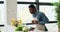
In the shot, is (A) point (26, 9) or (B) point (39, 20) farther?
(A) point (26, 9)

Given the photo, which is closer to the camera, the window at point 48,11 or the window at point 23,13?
the window at point 23,13

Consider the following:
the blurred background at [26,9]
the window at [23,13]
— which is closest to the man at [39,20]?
the blurred background at [26,9]

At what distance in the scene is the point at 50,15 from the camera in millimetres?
4688

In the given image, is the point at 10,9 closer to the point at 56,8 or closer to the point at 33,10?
the point at 33,10

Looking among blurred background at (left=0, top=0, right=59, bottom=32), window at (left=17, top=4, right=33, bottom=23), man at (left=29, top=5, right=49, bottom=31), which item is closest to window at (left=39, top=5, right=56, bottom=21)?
blurred background at (left=0, top=0, right=59, bottom=32)

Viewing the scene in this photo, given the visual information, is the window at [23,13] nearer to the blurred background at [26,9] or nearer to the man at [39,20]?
the blurred background at [26,9]

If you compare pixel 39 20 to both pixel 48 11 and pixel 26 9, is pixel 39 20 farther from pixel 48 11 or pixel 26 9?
pixel 48 11

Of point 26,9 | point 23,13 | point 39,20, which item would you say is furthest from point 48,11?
point 39,20

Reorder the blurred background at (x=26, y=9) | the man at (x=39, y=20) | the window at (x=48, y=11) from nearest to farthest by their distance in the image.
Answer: the man at (x=39, y=20) → the blurred background at (x=26, y=9) → the window at (x=48, y=11)

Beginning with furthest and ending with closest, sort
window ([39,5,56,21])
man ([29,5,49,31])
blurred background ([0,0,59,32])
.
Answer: window ([39,5,56,21]), blurred background ([0,0,59,32]), man ([29,5,49,31])

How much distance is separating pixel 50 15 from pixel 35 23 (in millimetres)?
2206

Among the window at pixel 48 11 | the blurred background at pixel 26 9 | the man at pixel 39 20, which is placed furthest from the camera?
the window at pixel 48 11

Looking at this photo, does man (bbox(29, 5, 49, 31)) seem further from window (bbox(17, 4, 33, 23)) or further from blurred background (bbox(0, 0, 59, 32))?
window (bbox(17, 4, 33, 23))

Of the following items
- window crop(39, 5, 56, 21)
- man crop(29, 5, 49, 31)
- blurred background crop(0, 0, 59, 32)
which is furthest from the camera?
window crop(39, 5, 56, 21)
